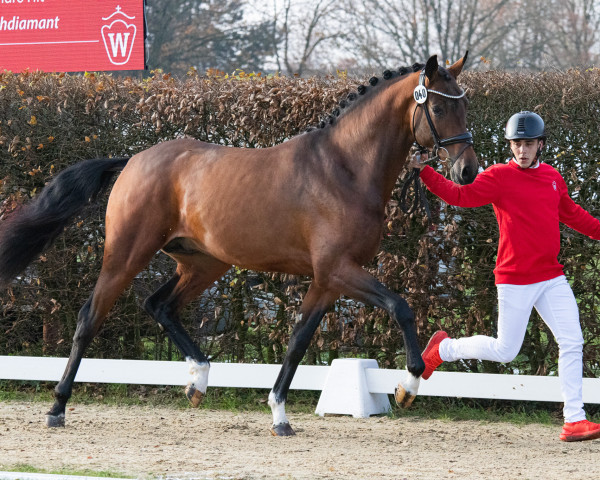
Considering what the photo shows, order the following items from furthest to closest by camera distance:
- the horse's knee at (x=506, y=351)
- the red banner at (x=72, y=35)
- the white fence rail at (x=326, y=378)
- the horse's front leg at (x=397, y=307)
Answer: the red banner at (x=72, y=35) → the white fence rail at (x=326, y=378) → the horse's knee at (x=506, y=351) → the horse's front leg at (x=397, y=307)

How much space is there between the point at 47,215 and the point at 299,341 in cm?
208

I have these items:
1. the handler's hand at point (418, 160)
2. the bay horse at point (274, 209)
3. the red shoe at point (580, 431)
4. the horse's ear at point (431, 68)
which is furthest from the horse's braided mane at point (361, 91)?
the red shoe at point (580, 431)

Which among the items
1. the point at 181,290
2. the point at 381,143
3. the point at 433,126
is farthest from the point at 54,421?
the point at 433,126

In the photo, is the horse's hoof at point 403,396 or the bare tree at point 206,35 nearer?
the horse's hoof at point 403,396

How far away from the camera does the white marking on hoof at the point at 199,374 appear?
5719 mm

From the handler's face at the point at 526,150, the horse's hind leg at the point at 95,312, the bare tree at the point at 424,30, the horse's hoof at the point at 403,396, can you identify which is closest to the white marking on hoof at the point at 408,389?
the horse's hoof at the point at 403,396

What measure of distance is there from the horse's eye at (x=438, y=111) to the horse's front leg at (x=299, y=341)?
1.27 metres

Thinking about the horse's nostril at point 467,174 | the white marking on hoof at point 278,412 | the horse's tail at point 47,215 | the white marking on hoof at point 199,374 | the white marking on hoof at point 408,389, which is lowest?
the white marking on hoof at point 278,412

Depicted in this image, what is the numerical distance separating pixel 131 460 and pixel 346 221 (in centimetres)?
181

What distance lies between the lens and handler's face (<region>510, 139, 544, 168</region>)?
4836 millimetres

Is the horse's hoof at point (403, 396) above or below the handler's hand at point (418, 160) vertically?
below

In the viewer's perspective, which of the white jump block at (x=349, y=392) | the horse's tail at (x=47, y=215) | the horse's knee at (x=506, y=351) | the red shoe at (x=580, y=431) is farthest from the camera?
the white jump block at (x=349, y=392)

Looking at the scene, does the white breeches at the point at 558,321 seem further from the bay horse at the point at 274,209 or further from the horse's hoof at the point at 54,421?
the horse's hoof at the point at 54,421

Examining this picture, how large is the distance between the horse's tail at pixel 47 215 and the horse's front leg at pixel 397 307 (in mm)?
2136
